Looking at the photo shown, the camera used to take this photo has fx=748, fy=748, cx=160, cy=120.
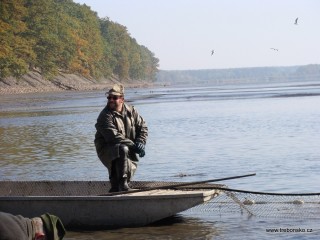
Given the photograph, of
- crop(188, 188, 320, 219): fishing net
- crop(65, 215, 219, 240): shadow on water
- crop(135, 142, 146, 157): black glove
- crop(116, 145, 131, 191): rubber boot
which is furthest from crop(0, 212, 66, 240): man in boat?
crop(188, 188, 320, 219): fishing net

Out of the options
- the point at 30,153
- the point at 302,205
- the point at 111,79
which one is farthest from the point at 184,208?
the point at 111,79

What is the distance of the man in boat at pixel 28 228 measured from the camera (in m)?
5.59

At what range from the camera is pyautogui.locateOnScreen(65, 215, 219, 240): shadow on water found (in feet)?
32.5

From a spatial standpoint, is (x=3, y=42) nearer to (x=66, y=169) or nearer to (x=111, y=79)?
(x=66, y=169)

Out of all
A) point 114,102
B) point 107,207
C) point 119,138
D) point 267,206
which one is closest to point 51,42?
point 267,206

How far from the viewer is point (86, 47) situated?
12619 cm

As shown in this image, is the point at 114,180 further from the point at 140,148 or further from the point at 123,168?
the point at 140,148

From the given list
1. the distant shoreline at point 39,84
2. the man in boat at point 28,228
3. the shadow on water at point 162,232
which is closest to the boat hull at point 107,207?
the shadow on water at point 162,232

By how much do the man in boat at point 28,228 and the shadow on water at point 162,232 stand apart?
3926 millimetres

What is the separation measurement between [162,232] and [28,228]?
14.8 feet

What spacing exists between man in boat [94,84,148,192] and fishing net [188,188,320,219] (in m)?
1.39

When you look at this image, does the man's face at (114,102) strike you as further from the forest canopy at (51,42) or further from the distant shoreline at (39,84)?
the distant shoreline at (39,84)

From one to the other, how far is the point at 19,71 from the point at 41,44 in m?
16.1

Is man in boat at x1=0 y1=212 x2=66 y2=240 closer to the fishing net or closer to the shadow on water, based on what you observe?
the shadow on water
